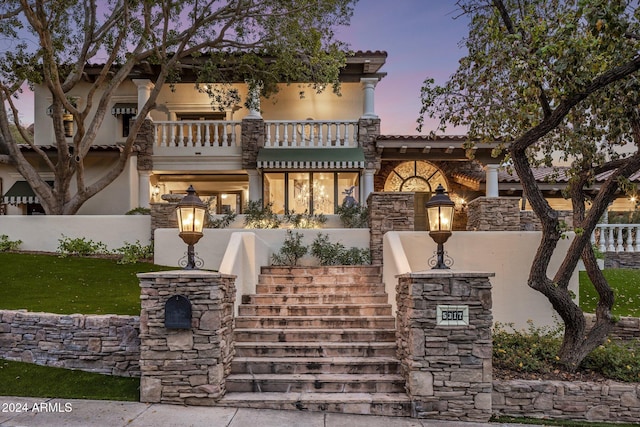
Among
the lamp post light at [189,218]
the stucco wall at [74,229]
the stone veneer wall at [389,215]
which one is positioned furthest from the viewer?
the stucco wall at [74,229]

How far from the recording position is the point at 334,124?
16.1 m

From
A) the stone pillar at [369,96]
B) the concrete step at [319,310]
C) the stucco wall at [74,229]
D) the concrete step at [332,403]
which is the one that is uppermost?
the stone pillar at [369,96]

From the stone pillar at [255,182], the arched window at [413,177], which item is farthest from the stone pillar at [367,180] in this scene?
the stone pillar at [255,182]

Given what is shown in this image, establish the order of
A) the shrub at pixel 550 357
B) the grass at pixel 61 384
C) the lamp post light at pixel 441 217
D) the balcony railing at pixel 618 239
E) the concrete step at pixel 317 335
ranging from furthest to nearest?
the balcony railing at pixel 618 239
the concrete step at pixel 317 335
the lamp post light at pixel 441 217
the shrub at pixel 550 357
the grass at pixel 61 384

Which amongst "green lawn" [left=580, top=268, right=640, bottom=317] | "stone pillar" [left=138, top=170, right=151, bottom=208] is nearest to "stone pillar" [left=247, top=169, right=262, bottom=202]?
"stone pillar" [left=138, top=170, right=151, bottom=208]

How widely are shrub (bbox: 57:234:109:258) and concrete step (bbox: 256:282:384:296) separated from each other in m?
5.85

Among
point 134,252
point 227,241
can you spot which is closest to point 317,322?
point 227,241

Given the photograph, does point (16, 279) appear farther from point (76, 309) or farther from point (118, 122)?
point (118, 122)

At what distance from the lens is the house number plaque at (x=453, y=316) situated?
611 centimetres

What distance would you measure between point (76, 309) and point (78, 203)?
7.00 metres

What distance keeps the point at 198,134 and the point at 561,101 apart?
40.9 ft

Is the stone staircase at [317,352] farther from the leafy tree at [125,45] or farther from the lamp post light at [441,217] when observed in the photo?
the leafy tree at [125,45]

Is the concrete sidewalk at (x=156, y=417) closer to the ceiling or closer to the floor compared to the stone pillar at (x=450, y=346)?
closer to the floor

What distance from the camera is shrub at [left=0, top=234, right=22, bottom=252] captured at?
12.4 m
